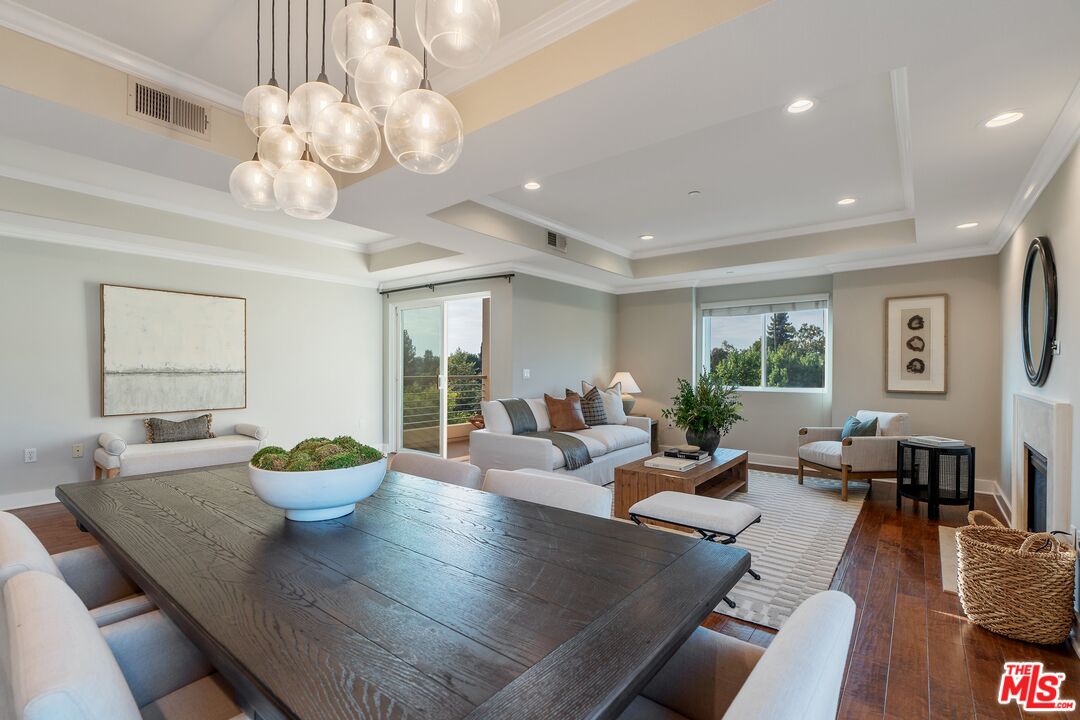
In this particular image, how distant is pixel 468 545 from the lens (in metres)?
1.35

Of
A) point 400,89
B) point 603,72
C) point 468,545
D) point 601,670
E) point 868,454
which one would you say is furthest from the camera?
point 868,454

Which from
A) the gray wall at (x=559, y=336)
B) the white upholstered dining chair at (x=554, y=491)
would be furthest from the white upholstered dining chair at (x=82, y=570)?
the gray wall at (x=559, y=336)

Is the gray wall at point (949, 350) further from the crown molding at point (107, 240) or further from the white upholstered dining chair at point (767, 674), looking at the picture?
the crown molding at point (107, 240)

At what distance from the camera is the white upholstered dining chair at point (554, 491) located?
5.97ft

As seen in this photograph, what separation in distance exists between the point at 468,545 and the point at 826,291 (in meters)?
5.93

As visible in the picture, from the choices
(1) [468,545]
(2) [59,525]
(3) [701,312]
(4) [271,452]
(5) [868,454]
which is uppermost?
(3) [701,312]

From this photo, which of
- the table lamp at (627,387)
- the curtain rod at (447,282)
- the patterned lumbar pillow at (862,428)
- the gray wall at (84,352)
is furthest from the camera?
the table lamp at (627,387)

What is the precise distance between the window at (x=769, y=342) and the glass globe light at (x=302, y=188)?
5206 millimetres

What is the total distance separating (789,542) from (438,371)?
4.51 meters

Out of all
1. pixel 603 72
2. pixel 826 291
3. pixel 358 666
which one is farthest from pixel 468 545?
pixel 826 291

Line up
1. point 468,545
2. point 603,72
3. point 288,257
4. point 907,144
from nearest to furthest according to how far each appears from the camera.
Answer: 1. point 468,545
2. point 603,72
3. point 907,144
4. point 288,257

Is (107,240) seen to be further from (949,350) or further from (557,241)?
(949,350)

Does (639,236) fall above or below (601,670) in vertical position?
above

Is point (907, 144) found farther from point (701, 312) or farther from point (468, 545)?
point (701, 312)
